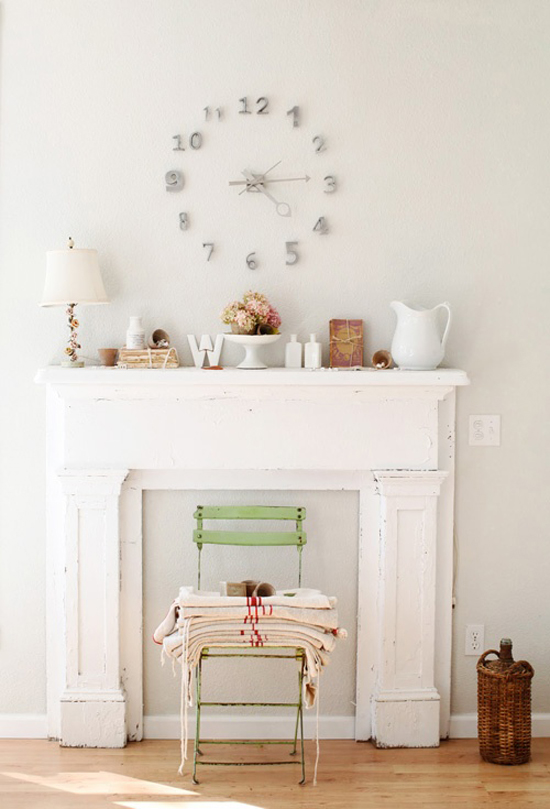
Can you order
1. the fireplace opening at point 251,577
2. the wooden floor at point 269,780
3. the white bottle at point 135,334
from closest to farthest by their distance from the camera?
the wooden floor at point 269,780, the white bottle at point 135,334, the fireplace opening at point 251,577

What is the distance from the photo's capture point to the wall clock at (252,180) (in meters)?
3.32

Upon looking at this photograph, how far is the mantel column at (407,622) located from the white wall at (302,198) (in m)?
0.16

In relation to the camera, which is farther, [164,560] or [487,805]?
[164,560]

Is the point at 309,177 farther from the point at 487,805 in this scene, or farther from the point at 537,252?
the point at 487,805

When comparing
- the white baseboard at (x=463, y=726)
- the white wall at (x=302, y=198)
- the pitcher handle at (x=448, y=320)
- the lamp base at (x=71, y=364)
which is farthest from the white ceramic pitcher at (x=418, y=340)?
the white baseboard at (x=463, y=726)

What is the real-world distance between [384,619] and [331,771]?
0.52 meters

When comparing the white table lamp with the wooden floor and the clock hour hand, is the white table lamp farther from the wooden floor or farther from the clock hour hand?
the wooden floor

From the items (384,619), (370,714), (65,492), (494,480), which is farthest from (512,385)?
(65,492)

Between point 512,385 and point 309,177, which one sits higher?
point 309,177

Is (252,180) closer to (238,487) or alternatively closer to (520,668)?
(238,487)

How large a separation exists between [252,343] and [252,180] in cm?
56

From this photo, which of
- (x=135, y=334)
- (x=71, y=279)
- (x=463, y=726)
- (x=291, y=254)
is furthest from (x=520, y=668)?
(x=71, y=279)

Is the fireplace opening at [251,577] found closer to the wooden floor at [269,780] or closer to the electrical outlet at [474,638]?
the wooden floor at [269,780]

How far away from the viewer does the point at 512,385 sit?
134 inches
